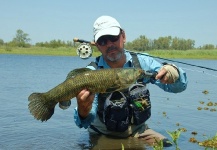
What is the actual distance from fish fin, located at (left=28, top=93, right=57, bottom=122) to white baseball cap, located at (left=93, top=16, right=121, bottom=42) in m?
1.44

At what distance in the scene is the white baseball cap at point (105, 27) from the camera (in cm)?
580

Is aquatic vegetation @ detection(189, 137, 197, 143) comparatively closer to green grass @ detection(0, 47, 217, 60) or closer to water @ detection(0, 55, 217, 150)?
water @ detection(0, 55, 217, 150)

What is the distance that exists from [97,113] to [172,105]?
19.9ft

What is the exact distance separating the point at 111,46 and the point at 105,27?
32 centimetres

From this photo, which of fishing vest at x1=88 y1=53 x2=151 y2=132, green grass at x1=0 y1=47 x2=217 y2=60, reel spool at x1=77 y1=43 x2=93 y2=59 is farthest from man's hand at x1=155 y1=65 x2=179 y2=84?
green grass at x1=0 y1=47 x2=217 y2=60

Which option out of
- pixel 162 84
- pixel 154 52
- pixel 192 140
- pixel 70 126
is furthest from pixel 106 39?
pixel 154 52

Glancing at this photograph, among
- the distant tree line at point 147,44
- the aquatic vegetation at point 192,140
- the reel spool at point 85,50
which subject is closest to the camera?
the aquatic vegetation at point 192,140

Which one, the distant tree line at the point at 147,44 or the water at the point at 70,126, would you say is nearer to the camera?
the water at the point at 70,126

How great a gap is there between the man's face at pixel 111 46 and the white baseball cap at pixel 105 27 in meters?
0.07

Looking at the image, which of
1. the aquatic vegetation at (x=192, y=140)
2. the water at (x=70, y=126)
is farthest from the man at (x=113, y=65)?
the aquatic vegetation at (x=192, y=140)

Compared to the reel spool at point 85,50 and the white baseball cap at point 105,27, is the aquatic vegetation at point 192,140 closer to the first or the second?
the reel spool at point 85,50

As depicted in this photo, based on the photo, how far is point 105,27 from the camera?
584 cm

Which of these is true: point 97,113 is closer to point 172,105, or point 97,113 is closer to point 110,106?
point 110,106

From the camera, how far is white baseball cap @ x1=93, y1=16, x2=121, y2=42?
5797 mm
